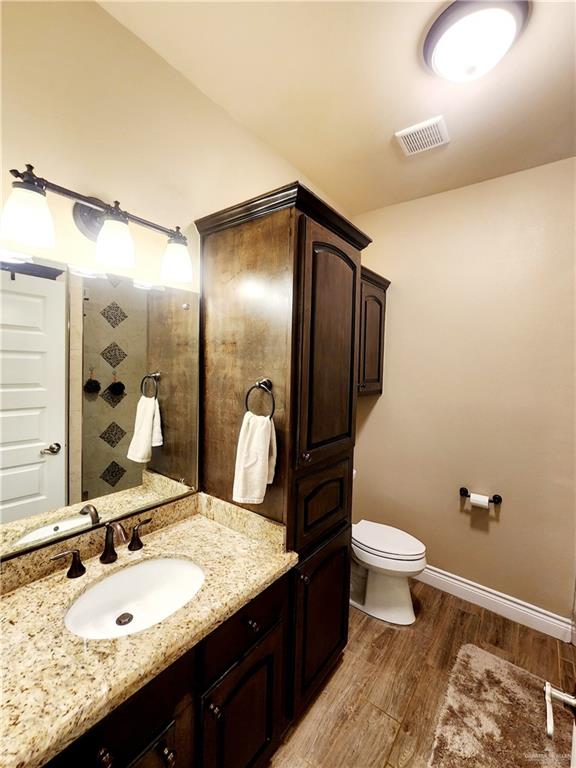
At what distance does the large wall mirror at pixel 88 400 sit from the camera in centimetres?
99

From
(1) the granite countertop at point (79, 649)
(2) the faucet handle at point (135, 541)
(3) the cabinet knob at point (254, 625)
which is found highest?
(2) the faucet handle at point (135, 541)

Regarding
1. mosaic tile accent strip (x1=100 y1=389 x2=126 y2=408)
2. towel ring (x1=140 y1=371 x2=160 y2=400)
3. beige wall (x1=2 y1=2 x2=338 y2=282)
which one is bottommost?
mosaic tile accent strip (x1=100 y1=389 x2=126 y2=408)

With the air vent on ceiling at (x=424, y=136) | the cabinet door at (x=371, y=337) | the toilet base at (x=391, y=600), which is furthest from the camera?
the cabinet door at (x=371, y=337)

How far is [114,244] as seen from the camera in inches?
44.9

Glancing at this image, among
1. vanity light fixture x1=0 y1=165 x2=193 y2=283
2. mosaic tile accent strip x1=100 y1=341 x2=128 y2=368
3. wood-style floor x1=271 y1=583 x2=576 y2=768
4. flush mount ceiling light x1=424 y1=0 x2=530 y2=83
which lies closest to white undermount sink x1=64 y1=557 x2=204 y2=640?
mosaic tile accent strip x1=100 y1=341 x2=128 y2=368

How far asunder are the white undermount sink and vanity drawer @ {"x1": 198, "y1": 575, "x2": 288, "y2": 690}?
16 cm

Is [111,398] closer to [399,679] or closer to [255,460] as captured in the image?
[255,460]

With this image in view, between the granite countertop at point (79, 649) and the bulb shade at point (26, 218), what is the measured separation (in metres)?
1.04

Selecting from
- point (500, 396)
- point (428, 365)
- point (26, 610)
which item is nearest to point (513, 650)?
point (500, 396)

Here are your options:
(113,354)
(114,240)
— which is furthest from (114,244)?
(113,354)

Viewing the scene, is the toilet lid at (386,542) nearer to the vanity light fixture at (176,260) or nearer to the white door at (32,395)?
the white door at (32,395)

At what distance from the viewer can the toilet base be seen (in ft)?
6.52

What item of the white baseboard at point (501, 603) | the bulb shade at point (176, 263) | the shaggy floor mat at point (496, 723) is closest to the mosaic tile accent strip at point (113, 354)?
the bulb shade at point (176, 263)

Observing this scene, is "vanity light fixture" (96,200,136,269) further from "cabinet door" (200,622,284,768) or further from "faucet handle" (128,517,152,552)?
"cabinet door" (200,622,284,768)
